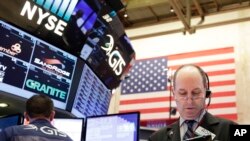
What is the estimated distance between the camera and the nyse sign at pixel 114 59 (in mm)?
5644

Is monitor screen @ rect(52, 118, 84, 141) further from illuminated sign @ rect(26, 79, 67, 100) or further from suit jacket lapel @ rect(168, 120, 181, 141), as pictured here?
suit jacket lapel @ rect(168, 120, 181, 141)

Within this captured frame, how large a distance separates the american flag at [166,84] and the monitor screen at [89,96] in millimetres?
3368

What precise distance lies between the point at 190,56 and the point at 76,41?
4.85 m

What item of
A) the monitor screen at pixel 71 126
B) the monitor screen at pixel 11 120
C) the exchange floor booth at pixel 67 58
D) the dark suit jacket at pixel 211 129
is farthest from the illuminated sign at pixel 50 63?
the dark suit jacket at pixel 211 129

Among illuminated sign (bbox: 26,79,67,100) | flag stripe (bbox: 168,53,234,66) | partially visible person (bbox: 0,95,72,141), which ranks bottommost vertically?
partially visible person (bbox: 0,95,72,141)

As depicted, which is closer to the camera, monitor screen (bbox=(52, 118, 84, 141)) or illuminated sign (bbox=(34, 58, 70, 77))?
monitor screen (bbox=(52, 118, 84, 141))

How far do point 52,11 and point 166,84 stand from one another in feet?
16.8

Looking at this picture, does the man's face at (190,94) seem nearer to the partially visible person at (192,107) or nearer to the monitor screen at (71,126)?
the partially visible person at (192,107)

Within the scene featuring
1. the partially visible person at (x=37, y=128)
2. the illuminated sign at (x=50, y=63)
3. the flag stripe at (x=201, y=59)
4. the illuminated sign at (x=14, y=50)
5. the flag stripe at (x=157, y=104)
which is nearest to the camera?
the partially visible person at (x=37, y=128)

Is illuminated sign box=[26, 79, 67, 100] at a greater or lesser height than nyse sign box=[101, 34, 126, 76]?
lesser

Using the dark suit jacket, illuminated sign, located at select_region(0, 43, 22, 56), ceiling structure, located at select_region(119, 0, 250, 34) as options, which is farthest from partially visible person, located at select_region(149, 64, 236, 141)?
ceiling structure, located at select_region(119, 0, 250, 34)

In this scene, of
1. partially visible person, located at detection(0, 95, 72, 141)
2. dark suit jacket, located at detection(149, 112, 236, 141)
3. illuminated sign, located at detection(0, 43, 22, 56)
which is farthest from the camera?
illuminated sign, located at detection(0, 43, 22, 56)

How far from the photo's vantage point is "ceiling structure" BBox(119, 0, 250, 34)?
31.2 ft

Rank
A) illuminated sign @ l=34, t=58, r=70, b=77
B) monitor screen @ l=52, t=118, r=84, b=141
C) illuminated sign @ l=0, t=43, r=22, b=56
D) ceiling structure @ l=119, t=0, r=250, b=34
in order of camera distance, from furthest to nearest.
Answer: ceiling structure @ l=119, t=0, r=250, b=34 < illuminated sign @ l=34, t=58, r=70, b=77 < monitor screen @ l=52, t=118, r=84, b=141 < illuminated sign @ l=0, t=43, r=22, b=56
